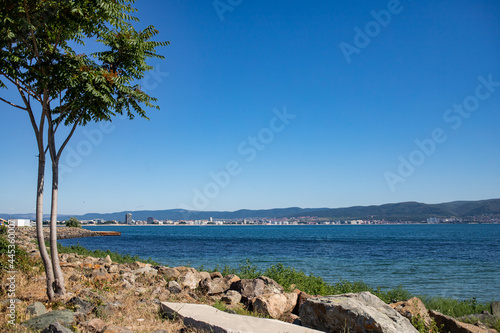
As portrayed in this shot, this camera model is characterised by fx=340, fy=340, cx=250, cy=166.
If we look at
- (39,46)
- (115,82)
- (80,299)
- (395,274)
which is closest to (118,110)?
(115,82)

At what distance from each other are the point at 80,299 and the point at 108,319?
3.27 ft

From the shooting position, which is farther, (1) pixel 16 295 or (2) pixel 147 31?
(2) pixel 147 31

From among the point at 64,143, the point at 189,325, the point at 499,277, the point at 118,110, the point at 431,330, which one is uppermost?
the point at 118,110

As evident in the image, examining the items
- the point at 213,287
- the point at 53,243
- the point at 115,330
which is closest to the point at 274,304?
the point at 213,287

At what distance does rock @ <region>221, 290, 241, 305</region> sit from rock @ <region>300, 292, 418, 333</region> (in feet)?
8.84

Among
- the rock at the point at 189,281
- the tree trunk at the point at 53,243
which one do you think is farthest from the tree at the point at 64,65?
the rock at the point at 189,281

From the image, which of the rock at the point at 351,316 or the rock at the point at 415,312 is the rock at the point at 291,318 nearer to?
the rock at the point at 351,316

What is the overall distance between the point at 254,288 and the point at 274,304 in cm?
149

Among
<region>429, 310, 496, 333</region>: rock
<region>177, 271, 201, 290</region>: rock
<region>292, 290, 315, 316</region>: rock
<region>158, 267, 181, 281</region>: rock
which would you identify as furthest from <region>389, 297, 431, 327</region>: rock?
<region>158, 267, 181, 281</region>: rock

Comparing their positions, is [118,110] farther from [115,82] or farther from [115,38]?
[115,38]

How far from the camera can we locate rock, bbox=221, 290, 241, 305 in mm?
10172

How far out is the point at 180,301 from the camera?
9711mm

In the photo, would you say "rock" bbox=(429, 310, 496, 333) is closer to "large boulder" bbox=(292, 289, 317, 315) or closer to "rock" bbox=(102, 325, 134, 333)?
"large boulder" bbox=(292, 289, 317, 315)

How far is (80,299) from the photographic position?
26.2ft
